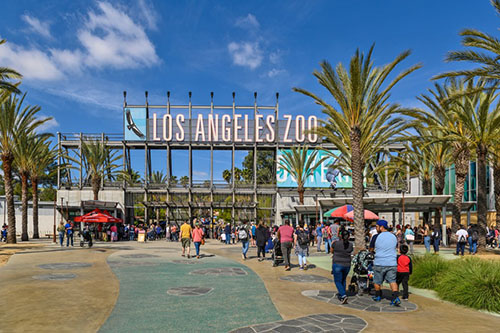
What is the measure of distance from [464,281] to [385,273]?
76.7 inches

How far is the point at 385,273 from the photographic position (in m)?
8.88

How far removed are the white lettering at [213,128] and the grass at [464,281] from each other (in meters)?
38.8

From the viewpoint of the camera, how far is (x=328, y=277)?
12516 millimetres

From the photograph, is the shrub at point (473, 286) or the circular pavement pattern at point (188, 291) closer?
the shrub at point (473, 286)

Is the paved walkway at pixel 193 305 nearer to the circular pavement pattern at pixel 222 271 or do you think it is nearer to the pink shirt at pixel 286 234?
the circular pavement pattern at pixel 222 271

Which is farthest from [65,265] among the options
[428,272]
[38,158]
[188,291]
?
[38,158]

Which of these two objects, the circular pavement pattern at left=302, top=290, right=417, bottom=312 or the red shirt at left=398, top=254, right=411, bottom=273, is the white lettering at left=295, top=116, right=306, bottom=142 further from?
the red shirt at left=398, top=254, right=411, bottom=273

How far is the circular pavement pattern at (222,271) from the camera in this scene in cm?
1280

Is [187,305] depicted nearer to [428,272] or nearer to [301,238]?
[301,238]

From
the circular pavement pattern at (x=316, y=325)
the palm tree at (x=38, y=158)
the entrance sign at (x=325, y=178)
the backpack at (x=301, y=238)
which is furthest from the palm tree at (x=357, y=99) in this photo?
the entrance sign at (x=325, y=178)

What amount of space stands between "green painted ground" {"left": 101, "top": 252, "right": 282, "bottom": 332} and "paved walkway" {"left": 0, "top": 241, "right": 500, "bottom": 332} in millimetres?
17

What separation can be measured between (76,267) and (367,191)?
39.6 metres

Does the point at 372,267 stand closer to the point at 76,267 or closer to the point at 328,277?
the point at 328,277

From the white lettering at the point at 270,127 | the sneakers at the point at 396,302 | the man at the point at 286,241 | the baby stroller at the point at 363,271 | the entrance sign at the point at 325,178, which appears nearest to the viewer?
the sneakers at the point at 396,302
